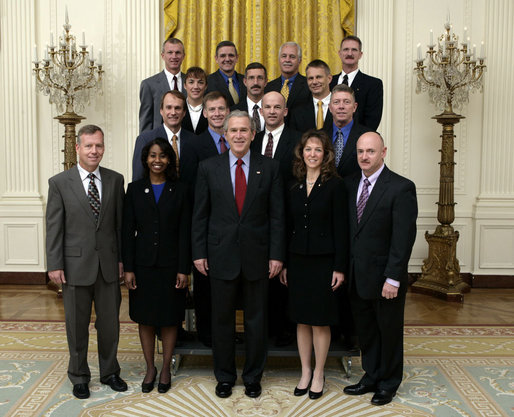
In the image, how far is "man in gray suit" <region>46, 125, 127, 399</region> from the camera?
11.7 ft

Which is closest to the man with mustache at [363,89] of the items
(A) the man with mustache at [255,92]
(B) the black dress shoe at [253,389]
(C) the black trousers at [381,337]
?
(A) the man with mustache at [255,92]

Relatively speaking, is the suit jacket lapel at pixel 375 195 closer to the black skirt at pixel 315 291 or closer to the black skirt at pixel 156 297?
the black skirt at pixel 315 291

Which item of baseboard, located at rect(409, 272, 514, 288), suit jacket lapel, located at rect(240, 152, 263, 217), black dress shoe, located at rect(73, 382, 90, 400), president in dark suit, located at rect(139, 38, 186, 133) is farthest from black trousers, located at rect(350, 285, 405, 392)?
baseboard, located at rect(409, 272, 514, 288)

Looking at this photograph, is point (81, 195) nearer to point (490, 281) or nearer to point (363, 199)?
point (363, 199)

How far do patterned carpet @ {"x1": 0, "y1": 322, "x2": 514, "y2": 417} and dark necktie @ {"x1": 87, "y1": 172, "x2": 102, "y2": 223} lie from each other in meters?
1.19

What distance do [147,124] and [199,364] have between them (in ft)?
6.39

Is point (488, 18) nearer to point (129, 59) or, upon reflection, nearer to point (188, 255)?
A: point (129, 59)

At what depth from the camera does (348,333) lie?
4.05 m

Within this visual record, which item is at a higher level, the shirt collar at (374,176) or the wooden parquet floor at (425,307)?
the shirt collar at (374,176)

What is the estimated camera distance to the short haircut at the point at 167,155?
12.0ft

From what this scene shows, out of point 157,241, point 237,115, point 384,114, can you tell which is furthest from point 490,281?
point 157,241

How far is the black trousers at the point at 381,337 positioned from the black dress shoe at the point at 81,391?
1.80 m

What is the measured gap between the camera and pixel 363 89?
4598 millimetres

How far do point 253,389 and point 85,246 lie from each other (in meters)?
1.41
